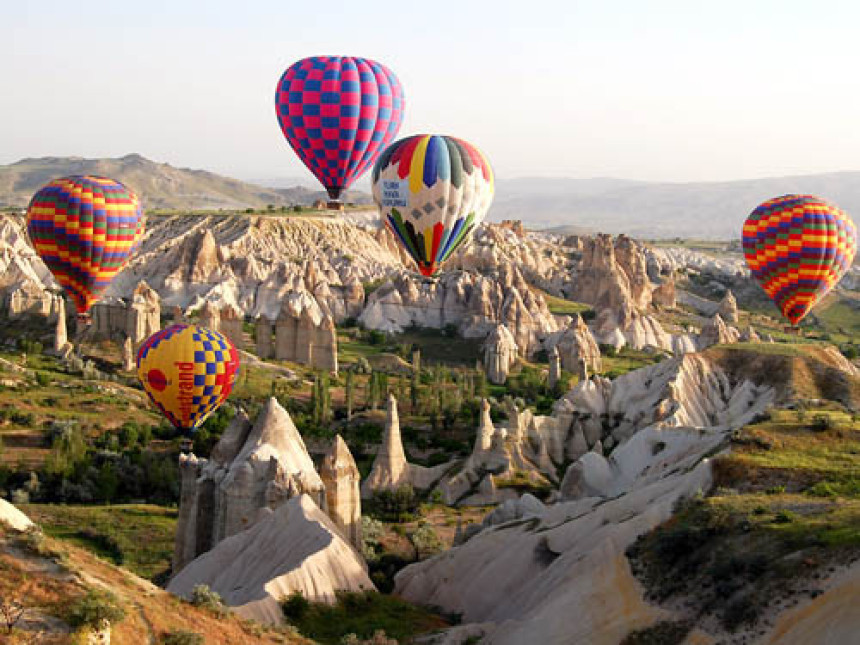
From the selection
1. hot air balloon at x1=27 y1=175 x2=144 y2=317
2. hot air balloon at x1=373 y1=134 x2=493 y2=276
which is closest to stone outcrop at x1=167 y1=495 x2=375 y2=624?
hot air balloon at x1=373 y1=134 x2=493 y2=276

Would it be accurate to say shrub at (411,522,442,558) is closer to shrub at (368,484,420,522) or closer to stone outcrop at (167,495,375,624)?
stone outcrop at (167,495,375,624)

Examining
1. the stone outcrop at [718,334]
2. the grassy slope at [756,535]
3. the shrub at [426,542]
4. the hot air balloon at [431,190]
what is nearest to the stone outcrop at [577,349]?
the stone outcrop at [718,334]

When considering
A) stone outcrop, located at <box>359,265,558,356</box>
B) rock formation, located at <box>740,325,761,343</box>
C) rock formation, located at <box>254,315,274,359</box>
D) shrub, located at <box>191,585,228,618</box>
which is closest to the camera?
shrub, located at <box>191,585,228,618</box>

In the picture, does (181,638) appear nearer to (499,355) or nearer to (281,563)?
(281,563)

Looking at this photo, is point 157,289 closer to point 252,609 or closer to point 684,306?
point 684,306

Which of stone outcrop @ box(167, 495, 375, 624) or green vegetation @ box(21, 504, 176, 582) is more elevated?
stone outcrop @ box(167, 495, 375, 624)

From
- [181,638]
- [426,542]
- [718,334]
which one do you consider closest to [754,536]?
[181,638]

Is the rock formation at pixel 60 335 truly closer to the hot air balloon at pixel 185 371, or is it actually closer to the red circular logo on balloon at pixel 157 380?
the hot air balloon at pixel 185 371

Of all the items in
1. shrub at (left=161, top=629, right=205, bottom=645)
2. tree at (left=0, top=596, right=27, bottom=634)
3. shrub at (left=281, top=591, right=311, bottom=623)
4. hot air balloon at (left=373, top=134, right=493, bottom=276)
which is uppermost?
hot air balloon at (left=373, top=134, right=493, bottom=276)

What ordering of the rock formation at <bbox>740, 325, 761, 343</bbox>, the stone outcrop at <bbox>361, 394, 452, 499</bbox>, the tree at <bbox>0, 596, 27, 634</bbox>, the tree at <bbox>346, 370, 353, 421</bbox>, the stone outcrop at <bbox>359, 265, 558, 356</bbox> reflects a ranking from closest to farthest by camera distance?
the tree at <bbox>0, 596, 27, 634</bbox>
the stone outcrop at <bbox>361, 394, 452, 499</bbox>
the tree at <bbox>346, 370, 353, 421</bbox>
the rock formation at <bbox>740, 325, 761, 343</bbox>
the stone outcrop at <bbox>359, 265, 558, 356</bbox>
